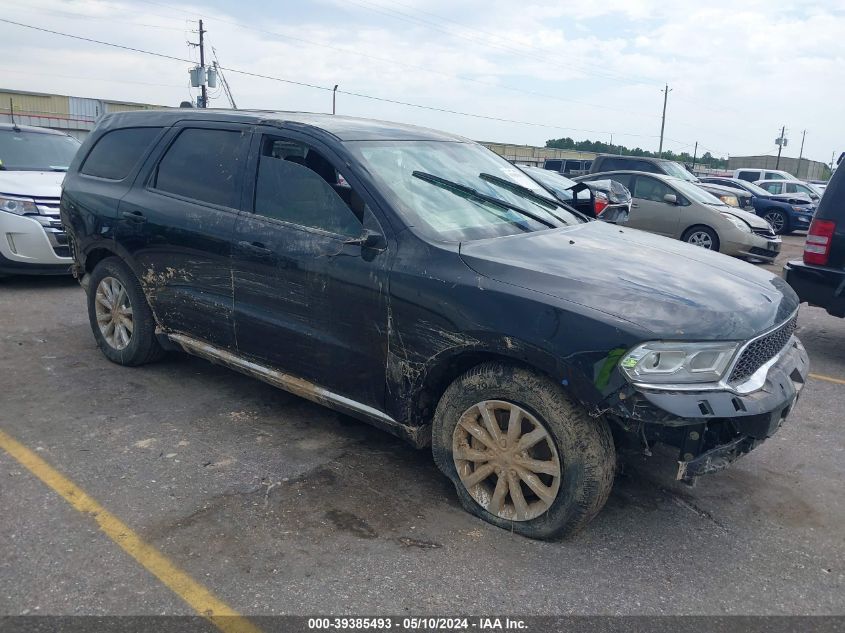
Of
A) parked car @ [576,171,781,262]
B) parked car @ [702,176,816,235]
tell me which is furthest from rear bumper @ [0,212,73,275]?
parked car @ [702,176,816,235]

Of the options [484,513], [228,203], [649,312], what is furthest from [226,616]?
[228,203]

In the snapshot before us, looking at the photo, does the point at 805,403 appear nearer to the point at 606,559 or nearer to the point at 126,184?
the point at 606,559

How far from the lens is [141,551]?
9.52ft

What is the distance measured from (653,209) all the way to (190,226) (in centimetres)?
981

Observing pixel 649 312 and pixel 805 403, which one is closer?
pixel 649 312

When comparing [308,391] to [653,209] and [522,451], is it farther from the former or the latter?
[653,209]

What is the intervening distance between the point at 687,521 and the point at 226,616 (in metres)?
2.15

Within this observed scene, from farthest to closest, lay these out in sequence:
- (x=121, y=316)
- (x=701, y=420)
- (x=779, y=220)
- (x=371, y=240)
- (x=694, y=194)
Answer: (x=779, y=220)
(x=694, y=194)
(x=121, y=316)
(x=371, y=240)
(x=701, y=420)

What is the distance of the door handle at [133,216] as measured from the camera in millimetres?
4562

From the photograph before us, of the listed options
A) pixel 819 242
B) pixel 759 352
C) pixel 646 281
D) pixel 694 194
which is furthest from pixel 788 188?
pixel 646 281

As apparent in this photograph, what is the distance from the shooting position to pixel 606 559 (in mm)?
2984

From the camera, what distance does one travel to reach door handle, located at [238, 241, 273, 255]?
3.82m

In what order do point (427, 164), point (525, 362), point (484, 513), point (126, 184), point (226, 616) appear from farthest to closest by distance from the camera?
point (126, 184), point (427, 164), point (484, 513), point (525, 362), point (226, 616)

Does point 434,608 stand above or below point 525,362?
below
